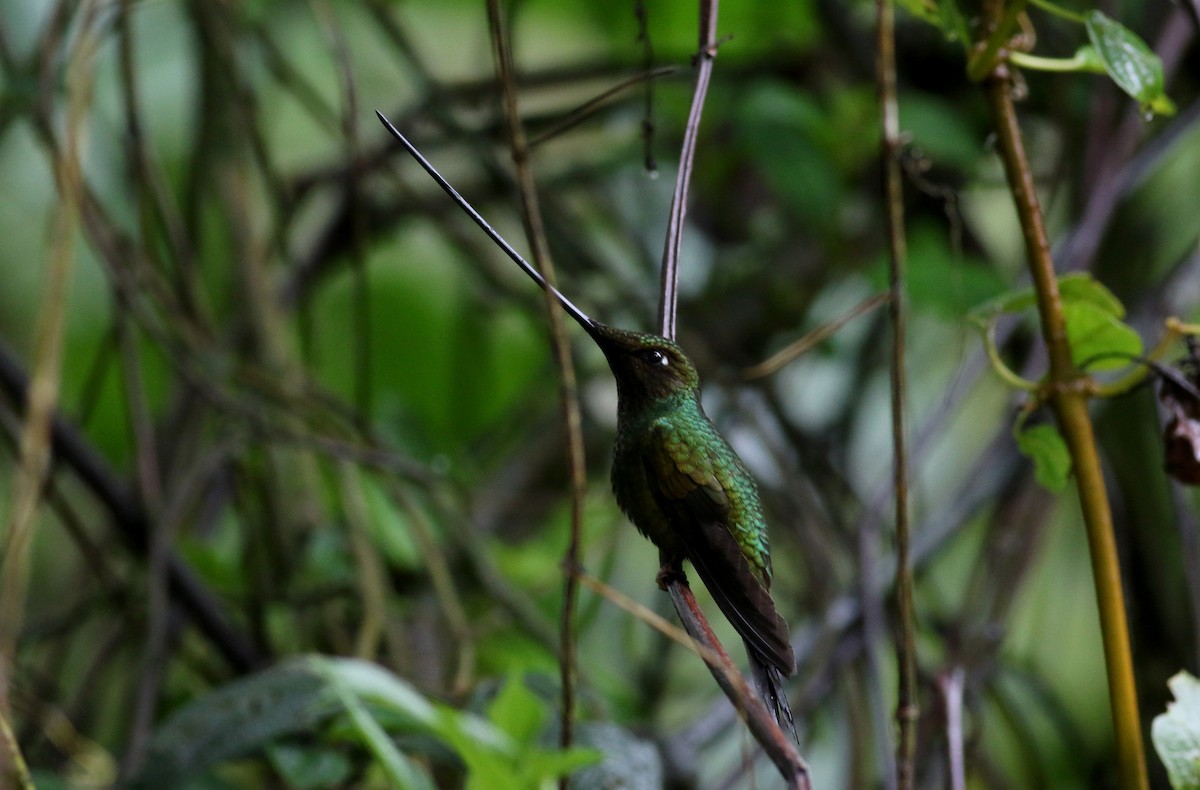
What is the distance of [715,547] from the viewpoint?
91cm

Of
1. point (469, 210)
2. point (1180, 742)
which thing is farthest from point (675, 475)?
point (1180, 742)

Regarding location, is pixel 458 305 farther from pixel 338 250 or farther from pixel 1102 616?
pixel 1102 616

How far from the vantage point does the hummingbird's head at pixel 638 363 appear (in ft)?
3.14

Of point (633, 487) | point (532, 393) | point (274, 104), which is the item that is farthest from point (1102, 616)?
point (274, 104)

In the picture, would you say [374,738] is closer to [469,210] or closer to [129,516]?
[469,210]

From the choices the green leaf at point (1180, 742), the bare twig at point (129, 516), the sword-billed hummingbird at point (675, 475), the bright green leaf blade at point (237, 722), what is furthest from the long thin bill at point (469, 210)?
the bare twig at point (129, 516)

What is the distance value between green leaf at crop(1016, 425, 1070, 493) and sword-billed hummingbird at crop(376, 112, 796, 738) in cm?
36

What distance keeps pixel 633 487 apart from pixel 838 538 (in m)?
1.91

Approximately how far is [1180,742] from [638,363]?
0.58 meters

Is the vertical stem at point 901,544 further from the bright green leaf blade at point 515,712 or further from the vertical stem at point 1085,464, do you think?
the bright green leaf blade at point 515,712

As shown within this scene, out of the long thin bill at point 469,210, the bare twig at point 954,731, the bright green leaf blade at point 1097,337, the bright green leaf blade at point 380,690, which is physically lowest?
the bright green leaf blade at point 380,690

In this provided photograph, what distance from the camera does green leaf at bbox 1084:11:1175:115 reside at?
3.76 feet

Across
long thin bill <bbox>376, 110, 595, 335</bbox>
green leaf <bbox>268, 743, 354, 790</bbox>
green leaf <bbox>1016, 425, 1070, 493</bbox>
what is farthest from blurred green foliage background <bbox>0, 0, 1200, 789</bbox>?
long thin bill <bbox>376, 110, 595, 335</bbox>

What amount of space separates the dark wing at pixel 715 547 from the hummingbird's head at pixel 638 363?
4 centimetres
